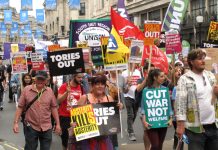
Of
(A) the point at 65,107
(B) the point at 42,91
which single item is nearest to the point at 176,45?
(A) the point at 65,107

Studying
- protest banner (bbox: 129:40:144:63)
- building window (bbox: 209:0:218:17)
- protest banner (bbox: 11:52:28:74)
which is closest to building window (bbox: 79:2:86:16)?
building window (bbox: 209:0:218:17)

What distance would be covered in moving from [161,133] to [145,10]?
36.0m

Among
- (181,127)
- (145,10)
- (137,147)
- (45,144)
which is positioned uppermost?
(145,10)

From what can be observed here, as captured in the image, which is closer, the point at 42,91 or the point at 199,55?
the point at 199,55

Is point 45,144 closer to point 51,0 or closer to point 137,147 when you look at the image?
point 137,147

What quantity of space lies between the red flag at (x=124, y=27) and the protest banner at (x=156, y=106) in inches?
150

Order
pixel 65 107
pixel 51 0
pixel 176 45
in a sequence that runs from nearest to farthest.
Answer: pixel 65 107
pixel 176 45
pixel 51 0

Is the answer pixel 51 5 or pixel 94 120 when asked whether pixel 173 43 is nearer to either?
pixel 94 120

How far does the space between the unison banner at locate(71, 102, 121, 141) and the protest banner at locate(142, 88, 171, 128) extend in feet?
3.71

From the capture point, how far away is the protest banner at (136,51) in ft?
32.6

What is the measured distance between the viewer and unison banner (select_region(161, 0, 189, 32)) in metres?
15.0

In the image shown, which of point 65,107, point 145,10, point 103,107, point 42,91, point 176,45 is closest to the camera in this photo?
point 103,107

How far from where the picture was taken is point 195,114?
5.33 metres

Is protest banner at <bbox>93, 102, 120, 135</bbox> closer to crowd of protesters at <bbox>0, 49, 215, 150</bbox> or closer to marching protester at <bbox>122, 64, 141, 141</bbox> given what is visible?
crowd of protesters at <bbox>0, 49, 215, 150</bbox>
